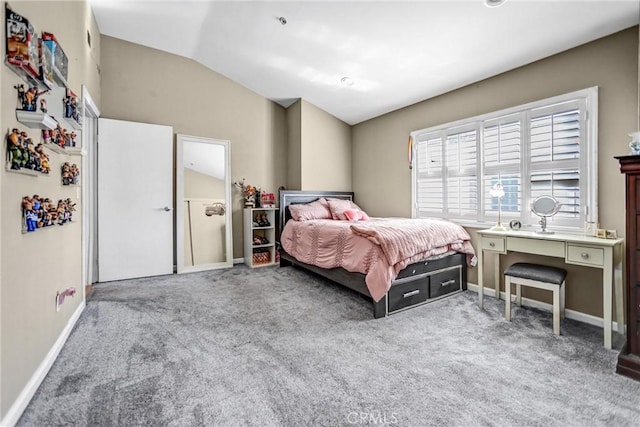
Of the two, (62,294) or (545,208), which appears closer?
(62,294)

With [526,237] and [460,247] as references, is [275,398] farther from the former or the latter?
[460,247]

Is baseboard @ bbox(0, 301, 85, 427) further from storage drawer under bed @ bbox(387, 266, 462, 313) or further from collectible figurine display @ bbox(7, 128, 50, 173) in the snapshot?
storage drawer under bed @ bbox(387, 266, 462, 313)

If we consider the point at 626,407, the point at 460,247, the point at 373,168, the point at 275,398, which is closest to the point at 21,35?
the point at 275,398

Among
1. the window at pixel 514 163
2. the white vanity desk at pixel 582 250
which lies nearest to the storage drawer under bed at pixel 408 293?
the white vanity desk at pixel 582 250

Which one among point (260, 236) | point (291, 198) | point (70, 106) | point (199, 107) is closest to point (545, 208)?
point (291, 198)

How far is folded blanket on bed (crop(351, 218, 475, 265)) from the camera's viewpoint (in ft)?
8.45

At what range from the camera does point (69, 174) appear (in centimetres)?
233

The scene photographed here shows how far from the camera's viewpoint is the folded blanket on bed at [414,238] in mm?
2576

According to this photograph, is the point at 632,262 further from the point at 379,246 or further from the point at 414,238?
the point at 379,246

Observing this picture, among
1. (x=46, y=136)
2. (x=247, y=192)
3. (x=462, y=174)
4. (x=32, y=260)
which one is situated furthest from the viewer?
(x=247, y=192)

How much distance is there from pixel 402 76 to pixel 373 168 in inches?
62.9

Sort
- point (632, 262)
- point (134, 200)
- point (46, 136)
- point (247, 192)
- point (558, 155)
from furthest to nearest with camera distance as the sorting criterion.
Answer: point (247, 192) < point (134, 200) < point (558, 155) < point (46, 136) < point (632, 262)

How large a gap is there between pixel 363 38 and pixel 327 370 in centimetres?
307

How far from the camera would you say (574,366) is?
1.81 m
